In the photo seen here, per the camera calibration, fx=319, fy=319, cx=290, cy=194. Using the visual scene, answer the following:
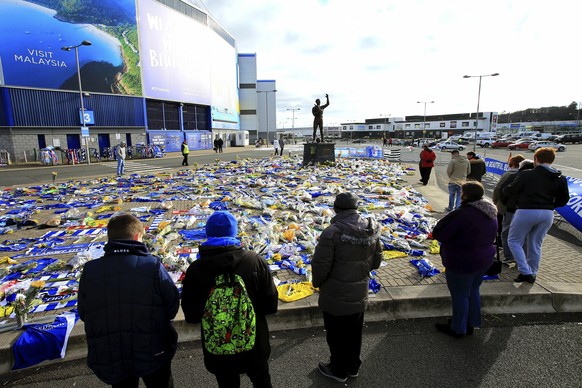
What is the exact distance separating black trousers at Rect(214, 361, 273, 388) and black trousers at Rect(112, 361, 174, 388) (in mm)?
406

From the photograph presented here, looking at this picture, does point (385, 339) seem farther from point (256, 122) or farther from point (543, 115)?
point (543, 115)

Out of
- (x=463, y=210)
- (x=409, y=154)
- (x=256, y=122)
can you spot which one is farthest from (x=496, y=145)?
(x=463, y=210)

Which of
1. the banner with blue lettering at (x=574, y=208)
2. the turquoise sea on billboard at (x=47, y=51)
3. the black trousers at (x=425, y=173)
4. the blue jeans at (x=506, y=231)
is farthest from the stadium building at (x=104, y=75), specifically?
the banner with blue lettering at (x=574, y=208)

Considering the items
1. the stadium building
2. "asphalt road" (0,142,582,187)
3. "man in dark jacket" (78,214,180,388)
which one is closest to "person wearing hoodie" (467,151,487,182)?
"man in dark jacket" (78,214,180,388)

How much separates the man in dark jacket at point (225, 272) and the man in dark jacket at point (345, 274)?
70cm

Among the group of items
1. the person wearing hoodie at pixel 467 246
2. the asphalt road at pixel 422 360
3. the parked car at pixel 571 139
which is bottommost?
the asphalt road at pixel 422 360

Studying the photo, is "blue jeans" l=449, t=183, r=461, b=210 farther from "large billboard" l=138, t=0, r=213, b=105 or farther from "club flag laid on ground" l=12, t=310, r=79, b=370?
"large billboard" l=138, t=0, r=213, b=105

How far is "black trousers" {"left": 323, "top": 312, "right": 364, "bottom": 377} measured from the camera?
9.15 ft

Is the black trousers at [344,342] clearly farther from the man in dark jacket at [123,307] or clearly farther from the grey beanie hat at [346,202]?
the man in dark jacket at [123,307]

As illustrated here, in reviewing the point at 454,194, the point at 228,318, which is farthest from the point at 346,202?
the point at 454,194

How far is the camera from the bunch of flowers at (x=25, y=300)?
11.5ft

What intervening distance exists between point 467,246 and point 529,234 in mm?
1994

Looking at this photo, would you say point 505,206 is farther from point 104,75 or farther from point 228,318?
point 104,75

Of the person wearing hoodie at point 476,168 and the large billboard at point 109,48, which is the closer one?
the person wearing hoodie at point 476,168
